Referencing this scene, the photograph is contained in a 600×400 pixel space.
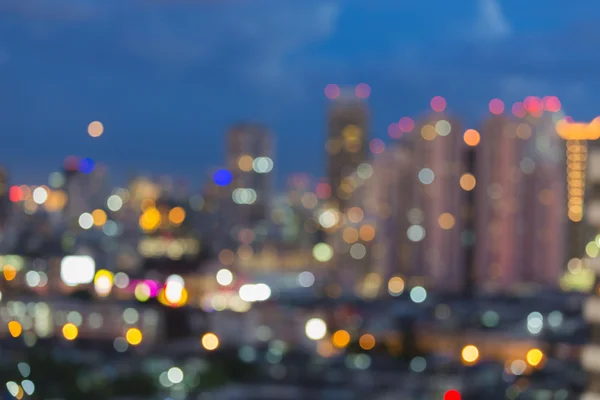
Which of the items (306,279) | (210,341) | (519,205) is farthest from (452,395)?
(306,279)

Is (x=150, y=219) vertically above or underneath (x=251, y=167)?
underneath

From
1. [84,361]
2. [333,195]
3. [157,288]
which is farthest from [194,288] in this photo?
[333,195]

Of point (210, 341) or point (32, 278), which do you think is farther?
point (32, 278)

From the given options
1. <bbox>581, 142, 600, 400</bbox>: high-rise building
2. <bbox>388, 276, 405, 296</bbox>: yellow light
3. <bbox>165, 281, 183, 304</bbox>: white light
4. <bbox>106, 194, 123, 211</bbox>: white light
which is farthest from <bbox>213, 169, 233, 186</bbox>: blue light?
<bbox>581, 142, 600, 400</bbox>: high-rise building

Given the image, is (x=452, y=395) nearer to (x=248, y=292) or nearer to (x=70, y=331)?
(x=70, y=331)

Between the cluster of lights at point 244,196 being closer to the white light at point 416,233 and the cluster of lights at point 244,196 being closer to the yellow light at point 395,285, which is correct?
the yellow light at point 395,285

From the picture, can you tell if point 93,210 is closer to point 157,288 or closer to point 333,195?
point 157,288

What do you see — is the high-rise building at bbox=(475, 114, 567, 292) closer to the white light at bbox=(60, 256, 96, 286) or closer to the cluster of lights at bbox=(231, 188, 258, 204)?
the white light at bbox=(60, 256, 96, 286)

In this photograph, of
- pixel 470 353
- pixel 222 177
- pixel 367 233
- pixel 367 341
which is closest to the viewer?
pixel 470 353
